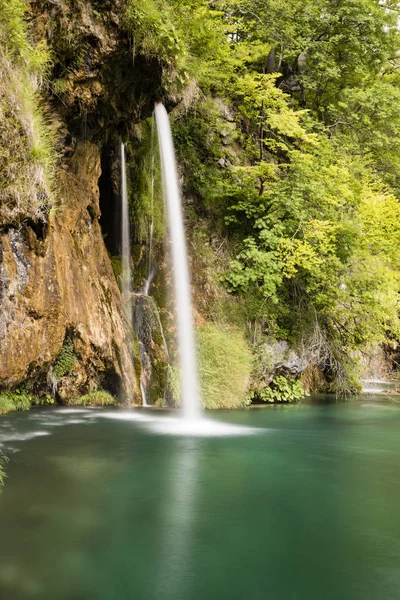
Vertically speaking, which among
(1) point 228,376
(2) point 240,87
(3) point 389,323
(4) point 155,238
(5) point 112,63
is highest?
(2) point 240,87

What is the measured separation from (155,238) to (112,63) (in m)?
5.33

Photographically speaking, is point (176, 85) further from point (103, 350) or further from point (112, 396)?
point (112, 396)

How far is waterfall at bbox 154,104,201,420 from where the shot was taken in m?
13.4

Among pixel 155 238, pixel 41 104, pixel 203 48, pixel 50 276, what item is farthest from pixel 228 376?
pixel 203 48

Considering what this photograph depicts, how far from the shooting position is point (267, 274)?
14930mm

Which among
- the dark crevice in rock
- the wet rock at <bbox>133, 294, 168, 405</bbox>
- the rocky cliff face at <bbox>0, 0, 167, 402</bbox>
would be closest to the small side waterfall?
the dark crevice in rock

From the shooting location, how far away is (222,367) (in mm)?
13758

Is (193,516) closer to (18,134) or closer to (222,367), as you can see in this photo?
(18,134)

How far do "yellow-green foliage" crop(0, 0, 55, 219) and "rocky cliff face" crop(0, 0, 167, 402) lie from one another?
0.08 m

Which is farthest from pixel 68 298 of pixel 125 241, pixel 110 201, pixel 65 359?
pixel 110 201

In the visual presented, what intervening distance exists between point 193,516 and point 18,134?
5.02 meters

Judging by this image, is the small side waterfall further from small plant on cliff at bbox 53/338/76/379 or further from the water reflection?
the water reflection

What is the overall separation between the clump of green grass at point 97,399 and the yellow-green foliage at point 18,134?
5434mm

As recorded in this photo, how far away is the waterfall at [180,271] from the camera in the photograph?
44.0ft
